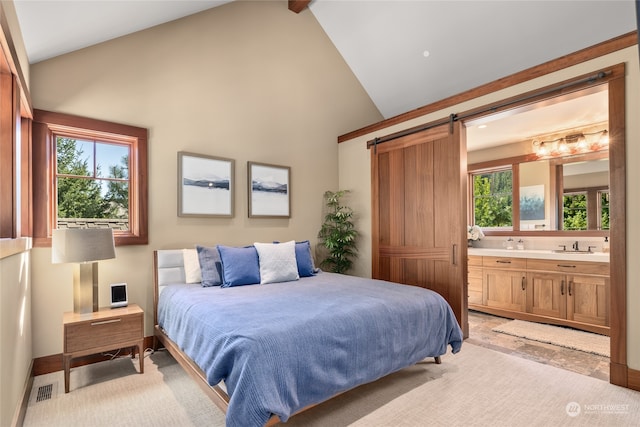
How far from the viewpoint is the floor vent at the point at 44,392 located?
7.93 feet

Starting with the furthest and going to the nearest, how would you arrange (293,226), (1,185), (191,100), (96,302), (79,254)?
1. (293,226)
2. (191,100)
3. (96,302)
4. (79,254)
5. (1,185)

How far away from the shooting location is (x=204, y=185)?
3742mm

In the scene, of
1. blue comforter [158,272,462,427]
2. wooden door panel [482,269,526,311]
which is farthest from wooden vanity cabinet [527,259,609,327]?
blue comforter [158,272,462,427]

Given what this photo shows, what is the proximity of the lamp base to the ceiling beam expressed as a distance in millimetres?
4016

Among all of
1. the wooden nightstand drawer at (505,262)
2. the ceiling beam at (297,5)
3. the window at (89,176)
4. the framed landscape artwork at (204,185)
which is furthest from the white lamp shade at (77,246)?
the wooden nightstand drawer at (505,262)

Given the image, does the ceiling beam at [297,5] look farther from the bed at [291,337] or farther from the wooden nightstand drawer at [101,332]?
the wooden nightstand drawer at [101,332]

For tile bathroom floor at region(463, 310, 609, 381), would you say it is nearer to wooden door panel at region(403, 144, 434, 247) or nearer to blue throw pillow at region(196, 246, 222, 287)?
wooden door panel at region(403, 144, 434, 247)

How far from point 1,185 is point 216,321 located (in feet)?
4.74

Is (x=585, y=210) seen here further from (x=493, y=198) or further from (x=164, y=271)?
(x=164, y=271)

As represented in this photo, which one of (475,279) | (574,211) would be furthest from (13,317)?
(574,211)

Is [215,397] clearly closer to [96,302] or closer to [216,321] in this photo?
[216,321]

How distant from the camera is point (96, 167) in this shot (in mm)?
3229

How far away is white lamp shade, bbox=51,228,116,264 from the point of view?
103 inches

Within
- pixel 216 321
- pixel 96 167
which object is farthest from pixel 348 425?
pixel 96 167
